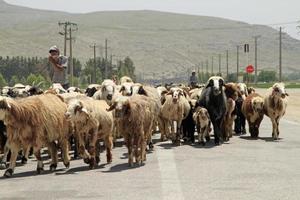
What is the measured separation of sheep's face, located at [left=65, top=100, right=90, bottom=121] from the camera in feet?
43.6

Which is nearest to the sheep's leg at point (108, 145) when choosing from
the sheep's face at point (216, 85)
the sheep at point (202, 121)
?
the sheep at point (202, 121)

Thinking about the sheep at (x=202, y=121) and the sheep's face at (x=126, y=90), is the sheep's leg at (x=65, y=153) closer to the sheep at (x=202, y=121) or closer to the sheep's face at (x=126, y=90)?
the sheep's face at (x=126, y=90)

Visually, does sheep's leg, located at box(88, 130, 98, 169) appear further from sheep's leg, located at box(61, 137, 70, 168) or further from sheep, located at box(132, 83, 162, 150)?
sheep, located at box(132, 83, 162, 150)

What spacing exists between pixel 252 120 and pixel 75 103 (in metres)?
8.96

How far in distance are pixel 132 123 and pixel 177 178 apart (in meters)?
2.40

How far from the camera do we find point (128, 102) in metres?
14.0

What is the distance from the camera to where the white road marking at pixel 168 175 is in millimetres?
10375

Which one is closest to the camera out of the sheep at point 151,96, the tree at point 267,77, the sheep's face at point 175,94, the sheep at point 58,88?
the sheep at point 151,96

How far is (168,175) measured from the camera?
40.7 feet

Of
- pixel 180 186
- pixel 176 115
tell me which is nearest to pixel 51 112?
pixel 180 186

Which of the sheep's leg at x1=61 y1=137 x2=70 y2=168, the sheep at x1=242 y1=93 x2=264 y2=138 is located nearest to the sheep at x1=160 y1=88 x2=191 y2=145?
the sheep at x1=242 y1=93 x2=264 y2=138

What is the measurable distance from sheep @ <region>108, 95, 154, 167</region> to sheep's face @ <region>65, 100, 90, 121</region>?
69 cm

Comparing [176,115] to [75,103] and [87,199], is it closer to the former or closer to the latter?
[75,103]

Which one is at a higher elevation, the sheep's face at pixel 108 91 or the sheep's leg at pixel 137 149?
the sheep's face at pixel 108 91
